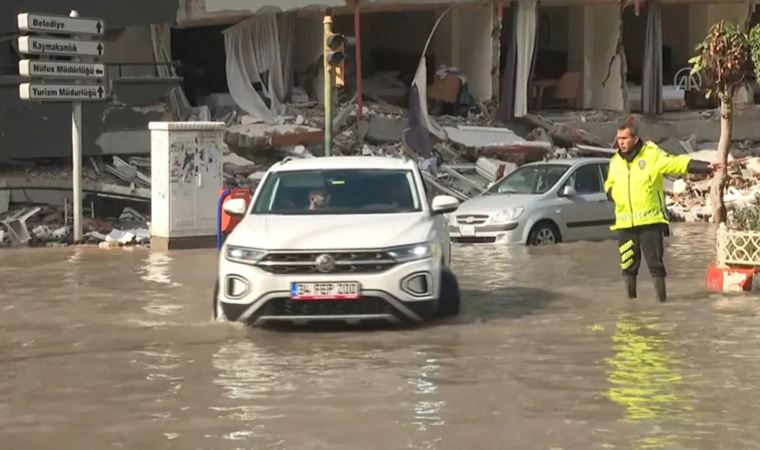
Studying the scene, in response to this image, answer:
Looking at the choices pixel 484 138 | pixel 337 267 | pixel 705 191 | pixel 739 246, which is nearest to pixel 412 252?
pixel 337 267

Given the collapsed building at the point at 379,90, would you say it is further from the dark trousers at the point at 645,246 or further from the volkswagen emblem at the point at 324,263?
the volkswagen emblem at the point at 324,263

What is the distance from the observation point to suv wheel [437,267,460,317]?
11430 mm

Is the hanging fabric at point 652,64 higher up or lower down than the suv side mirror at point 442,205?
higher up

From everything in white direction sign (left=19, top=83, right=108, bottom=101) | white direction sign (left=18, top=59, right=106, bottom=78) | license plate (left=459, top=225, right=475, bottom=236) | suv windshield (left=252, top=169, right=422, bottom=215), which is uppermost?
white direction sign (left=18, top=59, right=106, bottom=78)

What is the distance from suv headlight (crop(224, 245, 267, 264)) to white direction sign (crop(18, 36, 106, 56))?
27.8 feet

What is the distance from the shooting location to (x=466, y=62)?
99.6 feet

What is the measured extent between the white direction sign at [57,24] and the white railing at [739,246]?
10306 millimetres

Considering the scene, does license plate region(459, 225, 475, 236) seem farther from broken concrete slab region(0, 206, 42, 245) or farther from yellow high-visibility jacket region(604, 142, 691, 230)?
broken concrete slab region(0, 206, 42, 245)

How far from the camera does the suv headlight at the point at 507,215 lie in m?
18.5

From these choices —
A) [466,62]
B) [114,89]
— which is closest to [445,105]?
[466,62]

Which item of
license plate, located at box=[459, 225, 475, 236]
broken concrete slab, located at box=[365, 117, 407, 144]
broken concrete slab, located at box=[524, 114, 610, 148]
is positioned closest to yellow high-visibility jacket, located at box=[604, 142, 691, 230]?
license plate, located at box=[459, 225, 475, 236]

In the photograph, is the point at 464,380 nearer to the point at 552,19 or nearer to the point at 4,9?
the point at 4,9

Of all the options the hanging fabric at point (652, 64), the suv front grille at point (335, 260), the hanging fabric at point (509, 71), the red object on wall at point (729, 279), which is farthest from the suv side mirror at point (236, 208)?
the hanging fabric at point (652, 64)

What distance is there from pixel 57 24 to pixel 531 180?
7.59 metres
